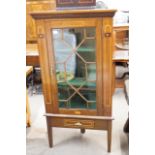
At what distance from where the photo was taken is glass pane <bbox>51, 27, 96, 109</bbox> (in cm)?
148

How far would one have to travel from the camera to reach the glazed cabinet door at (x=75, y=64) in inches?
57.3

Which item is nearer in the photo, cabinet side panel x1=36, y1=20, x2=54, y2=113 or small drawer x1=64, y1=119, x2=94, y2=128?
cabinet side panel x1=36, y1=20, x2=54, y2=113

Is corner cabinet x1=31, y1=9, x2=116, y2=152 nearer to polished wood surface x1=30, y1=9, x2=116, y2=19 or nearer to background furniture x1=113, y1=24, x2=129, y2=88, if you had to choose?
polished wood surface x1=30, y1=9, x2=116, y2=19

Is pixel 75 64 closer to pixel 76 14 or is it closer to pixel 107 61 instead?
pixel 107 61

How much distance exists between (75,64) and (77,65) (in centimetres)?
2

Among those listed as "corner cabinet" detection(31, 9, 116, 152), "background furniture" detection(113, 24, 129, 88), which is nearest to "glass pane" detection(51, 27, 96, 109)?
"corner cabinet" detection(31, 9, 116, 152)

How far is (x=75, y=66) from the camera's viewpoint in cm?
158

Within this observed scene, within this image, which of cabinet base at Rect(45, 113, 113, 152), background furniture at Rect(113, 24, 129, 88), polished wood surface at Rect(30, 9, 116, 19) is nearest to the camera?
polished wood surface at Rect(30, 9, 116, 19)

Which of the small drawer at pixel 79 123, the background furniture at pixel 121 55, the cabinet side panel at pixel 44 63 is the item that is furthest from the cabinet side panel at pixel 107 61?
the background furniture at pixel 121 55

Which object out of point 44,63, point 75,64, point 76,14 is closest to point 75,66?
point 75,64

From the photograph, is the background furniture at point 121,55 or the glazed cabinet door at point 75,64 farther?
the background furniture at point 121,55

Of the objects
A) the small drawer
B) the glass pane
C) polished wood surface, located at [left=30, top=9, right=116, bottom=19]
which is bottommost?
the small drawer

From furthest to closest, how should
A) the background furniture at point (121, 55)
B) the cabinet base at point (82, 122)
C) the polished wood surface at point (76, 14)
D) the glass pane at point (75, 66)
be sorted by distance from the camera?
the background furniture at point (121, 55) < the cabinet base at point (82, 122) < the glass pane at point (75, 66) < the polished wood surface at point (76, 14)

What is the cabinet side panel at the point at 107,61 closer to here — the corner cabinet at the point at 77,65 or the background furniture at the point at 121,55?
the corner cabinet at the point at 77,65
